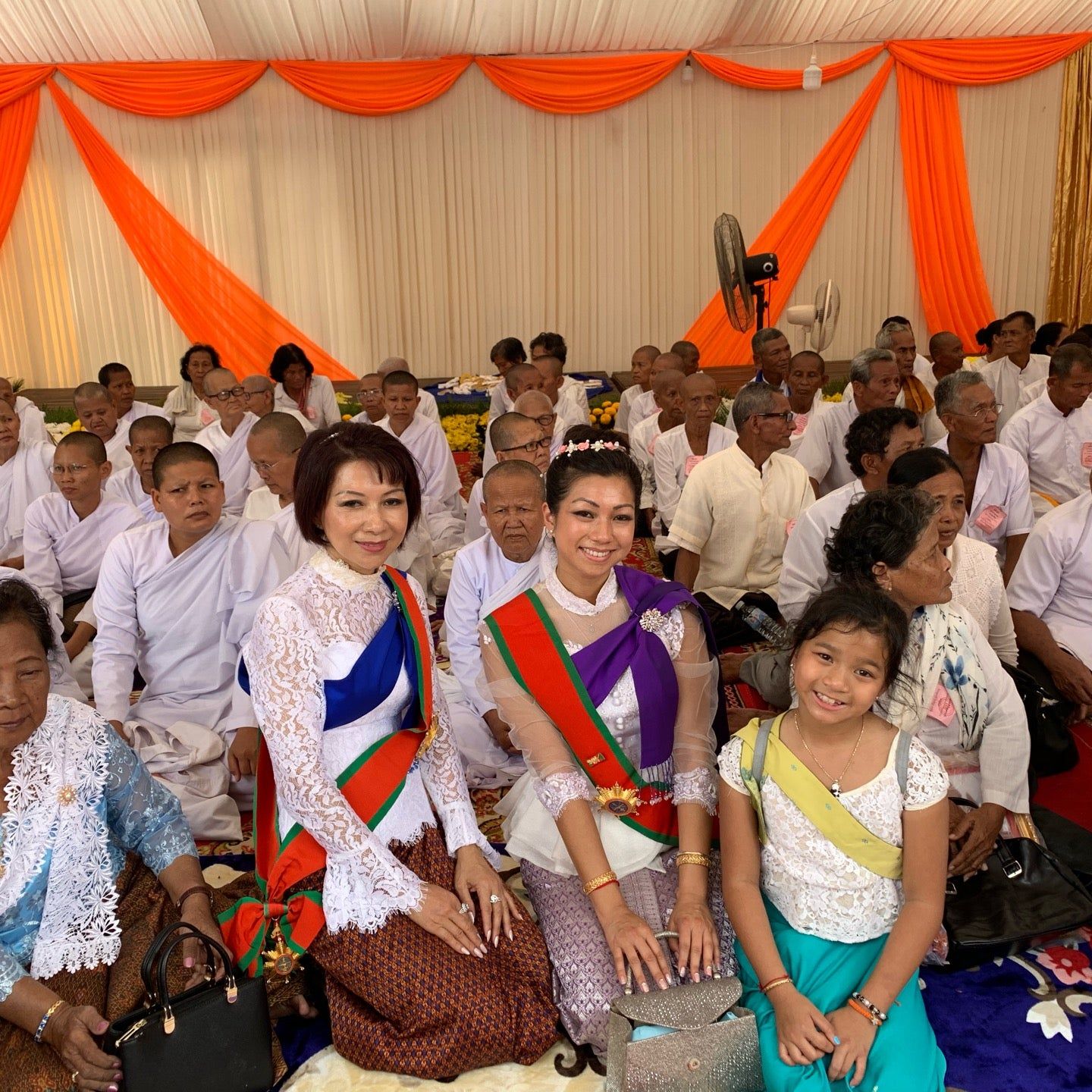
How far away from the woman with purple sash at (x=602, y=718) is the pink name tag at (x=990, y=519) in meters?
2.10

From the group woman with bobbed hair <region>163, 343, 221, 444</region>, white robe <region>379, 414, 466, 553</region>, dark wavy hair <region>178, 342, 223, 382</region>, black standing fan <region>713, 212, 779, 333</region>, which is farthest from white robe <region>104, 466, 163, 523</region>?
black standing fan <region>713, 212, 779, 333</region>

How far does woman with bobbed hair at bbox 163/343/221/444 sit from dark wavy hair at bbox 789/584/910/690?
6.28 metres

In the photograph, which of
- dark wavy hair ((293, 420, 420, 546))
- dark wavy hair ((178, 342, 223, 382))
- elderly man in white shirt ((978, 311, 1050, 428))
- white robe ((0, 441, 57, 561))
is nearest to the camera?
dark wavy hair ((293, 420, 420, 546))

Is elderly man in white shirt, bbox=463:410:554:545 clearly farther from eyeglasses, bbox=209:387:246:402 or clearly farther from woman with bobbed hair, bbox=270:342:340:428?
woman with bobbed hair, bbox=270:342:340:428

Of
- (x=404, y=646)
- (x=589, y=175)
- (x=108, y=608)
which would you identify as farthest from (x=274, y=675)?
(x=589, y=175)

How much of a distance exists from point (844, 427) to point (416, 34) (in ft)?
21.6

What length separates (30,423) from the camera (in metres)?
6.84

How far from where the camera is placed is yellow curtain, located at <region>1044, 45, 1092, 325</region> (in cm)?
1094

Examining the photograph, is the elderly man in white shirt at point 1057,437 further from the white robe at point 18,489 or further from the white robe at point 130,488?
the white robe at point 18,489

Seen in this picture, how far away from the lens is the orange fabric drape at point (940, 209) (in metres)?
11.0

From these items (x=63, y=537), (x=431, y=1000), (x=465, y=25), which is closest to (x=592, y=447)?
(x=431, y=1000)

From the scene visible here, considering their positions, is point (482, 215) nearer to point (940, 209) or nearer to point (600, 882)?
point (940, 209)

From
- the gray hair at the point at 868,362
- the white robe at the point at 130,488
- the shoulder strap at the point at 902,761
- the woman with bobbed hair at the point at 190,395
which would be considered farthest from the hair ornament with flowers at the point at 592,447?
the woman with bobbed hair at the point at 190,395

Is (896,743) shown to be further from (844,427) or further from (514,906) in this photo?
(844,427)
